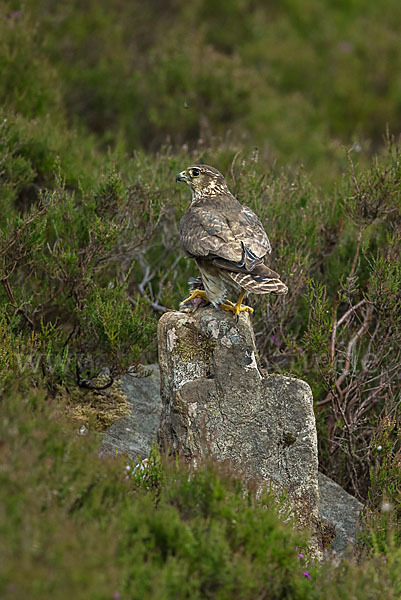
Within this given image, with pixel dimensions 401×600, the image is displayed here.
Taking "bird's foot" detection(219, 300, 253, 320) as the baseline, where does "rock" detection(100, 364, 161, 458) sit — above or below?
below

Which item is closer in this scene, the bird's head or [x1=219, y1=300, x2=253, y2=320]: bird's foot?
[x1=219, y1=300, x2=253, y2=320]: bird's foot

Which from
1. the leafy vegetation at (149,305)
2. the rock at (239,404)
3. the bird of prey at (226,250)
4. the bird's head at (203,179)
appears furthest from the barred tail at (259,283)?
the bird's head at (203,179)

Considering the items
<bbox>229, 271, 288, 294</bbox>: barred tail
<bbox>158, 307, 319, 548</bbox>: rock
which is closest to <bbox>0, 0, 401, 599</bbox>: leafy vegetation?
<bbox>158, 307, 319, 548</bbox>: rock

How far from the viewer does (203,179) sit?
6148 millimetres

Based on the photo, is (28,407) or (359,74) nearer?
(28,407)

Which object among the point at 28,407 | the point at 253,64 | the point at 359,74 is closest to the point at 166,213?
the point at 28,407

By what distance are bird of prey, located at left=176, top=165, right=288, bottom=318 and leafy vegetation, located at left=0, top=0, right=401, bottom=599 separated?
45.0 inches

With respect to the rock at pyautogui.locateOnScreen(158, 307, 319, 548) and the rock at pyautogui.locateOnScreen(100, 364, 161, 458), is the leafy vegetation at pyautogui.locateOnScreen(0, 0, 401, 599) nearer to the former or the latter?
the rock at pyautogui.locateOnScreen(100, 364, 161, 458)

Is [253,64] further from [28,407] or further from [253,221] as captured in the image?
[28,407]

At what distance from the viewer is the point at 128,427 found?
6.14 metres

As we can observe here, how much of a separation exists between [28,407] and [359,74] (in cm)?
1717

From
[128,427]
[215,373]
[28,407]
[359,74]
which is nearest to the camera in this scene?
[28,407]

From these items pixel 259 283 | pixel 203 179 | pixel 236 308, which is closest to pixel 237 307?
pixel 236 308

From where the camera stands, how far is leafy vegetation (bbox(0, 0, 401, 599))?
12.6 ft
